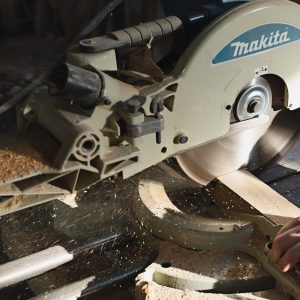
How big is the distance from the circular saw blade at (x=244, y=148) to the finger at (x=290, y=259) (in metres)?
0.45

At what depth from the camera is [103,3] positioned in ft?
13.1

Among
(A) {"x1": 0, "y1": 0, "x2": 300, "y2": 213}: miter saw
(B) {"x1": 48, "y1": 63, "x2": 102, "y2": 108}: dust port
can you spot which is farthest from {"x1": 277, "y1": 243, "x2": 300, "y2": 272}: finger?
(B) {"x1": 48, "y1": 63, "x2": 102, "y2": 108}: dust port

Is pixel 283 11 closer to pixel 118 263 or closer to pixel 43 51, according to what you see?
pixel 118 263

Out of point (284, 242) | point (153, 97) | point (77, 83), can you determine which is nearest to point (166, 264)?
point (284, 242)

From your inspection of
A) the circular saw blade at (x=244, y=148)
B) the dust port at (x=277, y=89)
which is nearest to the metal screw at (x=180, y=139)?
the circular saw blade at (x=244, y=148)

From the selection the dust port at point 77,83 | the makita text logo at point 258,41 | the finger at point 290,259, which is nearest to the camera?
the dust port at point 77,83

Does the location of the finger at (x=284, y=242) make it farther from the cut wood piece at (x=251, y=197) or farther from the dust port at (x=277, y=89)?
→ the dust port at (x=277, y=89)

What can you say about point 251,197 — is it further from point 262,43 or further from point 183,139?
point 262,43

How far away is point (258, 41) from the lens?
1747mm

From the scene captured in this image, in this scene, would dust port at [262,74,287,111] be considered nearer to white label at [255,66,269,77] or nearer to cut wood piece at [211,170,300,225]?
white label at [255,66,269,77]

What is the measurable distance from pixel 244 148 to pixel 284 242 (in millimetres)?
542

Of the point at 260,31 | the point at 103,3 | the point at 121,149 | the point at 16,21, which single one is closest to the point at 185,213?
the point at 121,149

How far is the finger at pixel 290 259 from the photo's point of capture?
160 cm

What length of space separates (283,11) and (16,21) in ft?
10.3
